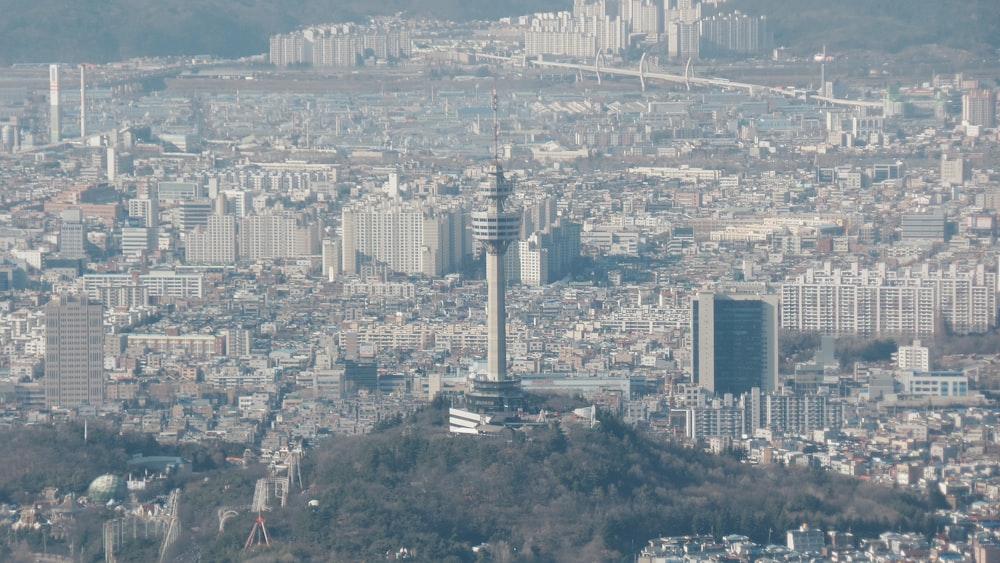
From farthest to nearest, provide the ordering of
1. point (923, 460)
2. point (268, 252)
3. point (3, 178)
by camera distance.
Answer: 1. point (3, 178)
2. point (268, 252)
3. point (923, 460)

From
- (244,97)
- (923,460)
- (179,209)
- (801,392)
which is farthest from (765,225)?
(244,97)

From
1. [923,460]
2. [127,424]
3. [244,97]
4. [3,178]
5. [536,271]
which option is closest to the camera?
[923,460]

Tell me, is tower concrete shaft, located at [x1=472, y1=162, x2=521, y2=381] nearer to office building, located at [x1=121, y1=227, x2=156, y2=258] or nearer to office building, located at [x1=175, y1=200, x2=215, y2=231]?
office building, located at [x1=121, y1=227, x2=156, y2=258]

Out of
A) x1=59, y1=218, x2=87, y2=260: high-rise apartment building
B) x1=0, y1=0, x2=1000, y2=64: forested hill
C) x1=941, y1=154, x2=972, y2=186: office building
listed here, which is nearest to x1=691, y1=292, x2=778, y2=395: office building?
x1=59, y1=218, x2=87, y2=260: high-rise apartment building

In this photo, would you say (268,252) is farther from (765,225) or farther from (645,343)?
(645,343)

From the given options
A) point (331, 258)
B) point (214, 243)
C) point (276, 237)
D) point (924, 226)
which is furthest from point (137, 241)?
point (924, 226)

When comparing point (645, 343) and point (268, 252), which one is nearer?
point (645, 343)

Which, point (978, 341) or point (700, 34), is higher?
point (700, 34)
